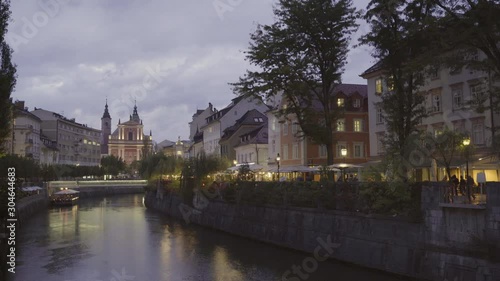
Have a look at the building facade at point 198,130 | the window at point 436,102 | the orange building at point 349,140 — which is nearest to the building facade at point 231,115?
the building facade at point 198,130

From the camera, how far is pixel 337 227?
26.7 m

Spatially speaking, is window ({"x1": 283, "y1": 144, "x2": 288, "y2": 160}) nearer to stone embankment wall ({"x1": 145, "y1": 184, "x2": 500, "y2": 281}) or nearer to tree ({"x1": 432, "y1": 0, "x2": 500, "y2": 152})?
stone embankment wall ({"x1": 145, "y1": 184, "x2": 500, "y2": 281})

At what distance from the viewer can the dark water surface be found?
78.6ft

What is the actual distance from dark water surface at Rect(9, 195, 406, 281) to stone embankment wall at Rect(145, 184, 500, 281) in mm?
822

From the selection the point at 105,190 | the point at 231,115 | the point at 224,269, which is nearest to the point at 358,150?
the point at 224,269

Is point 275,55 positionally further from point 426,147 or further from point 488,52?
point 488,52

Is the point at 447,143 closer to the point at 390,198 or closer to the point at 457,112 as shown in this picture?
the point at 390,198

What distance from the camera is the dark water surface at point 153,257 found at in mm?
23969

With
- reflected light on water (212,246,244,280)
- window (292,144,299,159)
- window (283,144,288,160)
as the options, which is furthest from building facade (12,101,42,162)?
reflected light on water (212,246,244,280)

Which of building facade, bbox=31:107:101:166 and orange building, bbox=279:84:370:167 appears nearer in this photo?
orange building, bbox=279:84:370:167

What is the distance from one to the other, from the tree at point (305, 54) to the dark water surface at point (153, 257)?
10761 mm

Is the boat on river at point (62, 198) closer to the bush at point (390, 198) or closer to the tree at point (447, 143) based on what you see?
the tree at point (447, 143)

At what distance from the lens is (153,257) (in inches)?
1157

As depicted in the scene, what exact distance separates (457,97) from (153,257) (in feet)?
85.6
